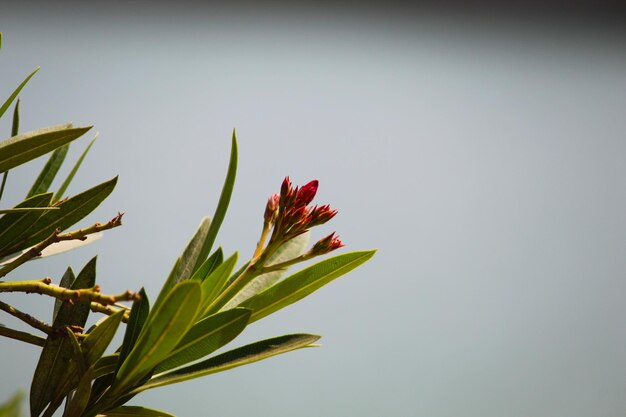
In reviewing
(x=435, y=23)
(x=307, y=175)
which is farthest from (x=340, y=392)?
(x=435, y=23)

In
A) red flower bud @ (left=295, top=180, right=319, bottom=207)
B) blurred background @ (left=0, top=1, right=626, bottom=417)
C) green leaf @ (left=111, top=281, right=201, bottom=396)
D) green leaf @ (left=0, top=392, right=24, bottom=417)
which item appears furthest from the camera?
blurred background @ (left=0, top=1, right=626, bottom=417)

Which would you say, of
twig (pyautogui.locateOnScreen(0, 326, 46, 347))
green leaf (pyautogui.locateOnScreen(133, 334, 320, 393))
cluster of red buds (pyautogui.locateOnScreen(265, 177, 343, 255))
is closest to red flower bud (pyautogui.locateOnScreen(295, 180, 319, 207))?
cluster of red buds (pyautogui.locateOnScreen(265, 177, 343, 255))

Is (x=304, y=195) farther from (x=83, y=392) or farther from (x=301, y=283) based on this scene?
(x=83, y=392)

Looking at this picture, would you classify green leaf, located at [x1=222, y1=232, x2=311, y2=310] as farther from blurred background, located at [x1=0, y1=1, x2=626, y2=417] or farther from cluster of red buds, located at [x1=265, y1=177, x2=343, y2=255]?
blurred background, located at [x1=0, y1=1, x2=626, y2=417]

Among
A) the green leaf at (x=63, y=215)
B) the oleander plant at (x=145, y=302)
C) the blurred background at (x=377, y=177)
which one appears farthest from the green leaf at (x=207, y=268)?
the blurred background at (x=377, y=177)

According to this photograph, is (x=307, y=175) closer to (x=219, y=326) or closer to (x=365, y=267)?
(x=365, y=267)
